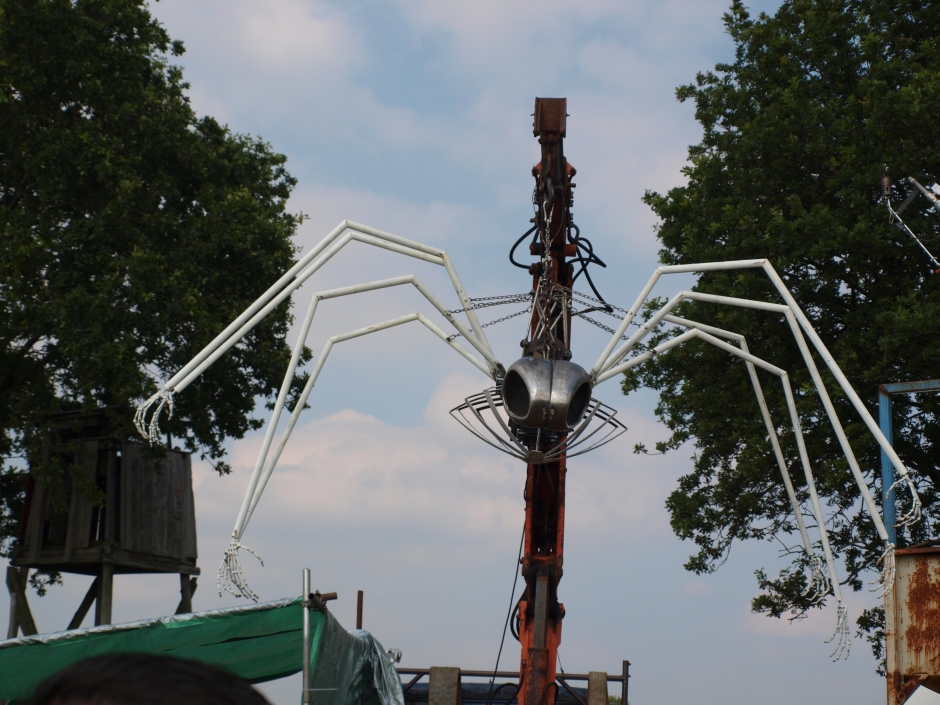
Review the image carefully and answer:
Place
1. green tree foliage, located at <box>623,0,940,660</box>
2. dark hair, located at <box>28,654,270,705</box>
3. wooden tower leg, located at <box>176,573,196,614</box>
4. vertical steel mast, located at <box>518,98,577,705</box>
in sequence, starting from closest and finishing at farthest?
1. dark hair, located at <box>28,654,270,705</box>
2. vertical steel mast, located at <box>518,98,577,705</box>
3. green tree foliage, located at <box>623,0,940,660</box>
4. wooden tower leg, located at <box>176,573,196,614</box>

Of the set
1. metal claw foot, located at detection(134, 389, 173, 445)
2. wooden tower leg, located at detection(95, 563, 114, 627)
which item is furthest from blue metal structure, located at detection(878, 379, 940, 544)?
wooden tower leg, located at detection(95, 563, 114, 627)

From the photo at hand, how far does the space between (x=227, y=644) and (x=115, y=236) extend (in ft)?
31.4

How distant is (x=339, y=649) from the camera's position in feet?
27.1

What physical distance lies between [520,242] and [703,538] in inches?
394

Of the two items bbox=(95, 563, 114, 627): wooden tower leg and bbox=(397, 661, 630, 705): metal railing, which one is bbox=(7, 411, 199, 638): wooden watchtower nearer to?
bbox=(95, 563, 114, 627): wooden tower leg

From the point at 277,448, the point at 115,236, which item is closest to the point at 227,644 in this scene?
the point at 277,448

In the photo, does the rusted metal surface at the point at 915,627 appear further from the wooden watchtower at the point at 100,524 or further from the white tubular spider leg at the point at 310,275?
the wooden watchtower at the point at 100,524

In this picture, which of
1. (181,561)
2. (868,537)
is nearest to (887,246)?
(868,537)

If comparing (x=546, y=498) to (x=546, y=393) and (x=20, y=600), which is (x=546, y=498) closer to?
(x=546, y=393)

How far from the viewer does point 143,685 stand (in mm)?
621

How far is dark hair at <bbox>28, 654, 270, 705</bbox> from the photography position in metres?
0.62

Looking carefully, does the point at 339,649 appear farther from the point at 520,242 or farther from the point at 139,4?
the point at 139,4

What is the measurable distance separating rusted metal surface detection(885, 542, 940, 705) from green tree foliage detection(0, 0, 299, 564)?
33.2 ft

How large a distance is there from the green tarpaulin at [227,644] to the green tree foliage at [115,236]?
697cm
